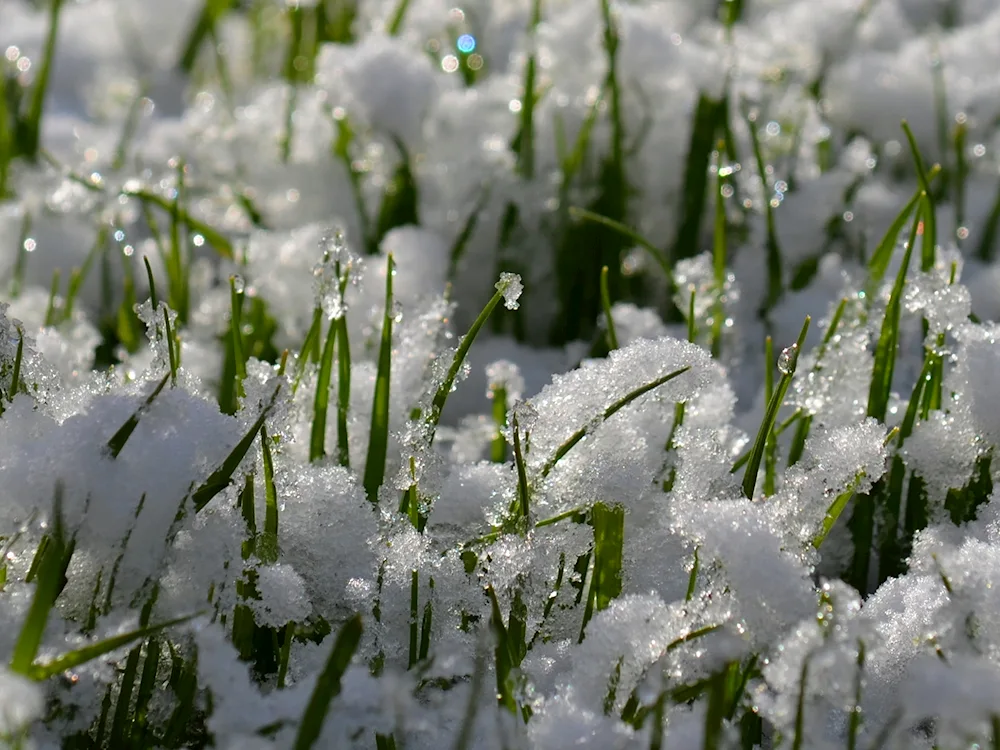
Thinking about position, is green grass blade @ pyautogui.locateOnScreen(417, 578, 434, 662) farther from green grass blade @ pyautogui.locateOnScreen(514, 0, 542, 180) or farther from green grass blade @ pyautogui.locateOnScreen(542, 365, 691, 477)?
green grass blade @ pyautogui.locateOnScreen(514, 0, 542, 180)

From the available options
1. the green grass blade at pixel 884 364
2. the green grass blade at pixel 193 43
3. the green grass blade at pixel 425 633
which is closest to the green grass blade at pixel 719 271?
the green grass blade at pixel 884 364

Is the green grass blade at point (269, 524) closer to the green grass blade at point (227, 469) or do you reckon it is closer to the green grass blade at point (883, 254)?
the green grass blade at point (227, 469)

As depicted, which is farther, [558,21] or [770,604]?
[558,21]

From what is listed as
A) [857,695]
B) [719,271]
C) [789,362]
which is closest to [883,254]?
[719,271]

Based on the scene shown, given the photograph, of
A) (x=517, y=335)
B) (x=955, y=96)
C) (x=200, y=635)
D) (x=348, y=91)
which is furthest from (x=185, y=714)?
(x=955, y=96)

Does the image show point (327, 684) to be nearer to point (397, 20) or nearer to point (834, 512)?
point (834, 512)

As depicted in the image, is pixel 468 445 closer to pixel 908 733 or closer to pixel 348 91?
pixel 908 733
